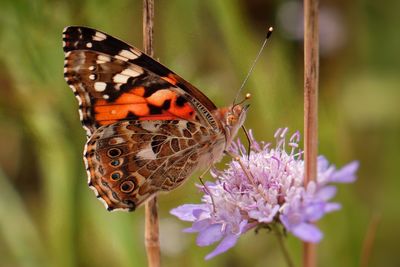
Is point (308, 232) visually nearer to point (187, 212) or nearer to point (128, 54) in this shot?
point (187, 212)

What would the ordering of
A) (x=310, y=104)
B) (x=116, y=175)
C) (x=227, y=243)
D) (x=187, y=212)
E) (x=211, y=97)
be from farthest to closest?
(x=211, y=97), (x=116, y=175), (x=187, y=212), (x=227, y=243), (x=310, y=104)

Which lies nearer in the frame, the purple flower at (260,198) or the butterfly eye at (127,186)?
the purple flower at (260,198)

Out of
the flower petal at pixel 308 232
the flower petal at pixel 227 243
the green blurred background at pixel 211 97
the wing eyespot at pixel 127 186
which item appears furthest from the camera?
the green blurred background at pixel 211 97

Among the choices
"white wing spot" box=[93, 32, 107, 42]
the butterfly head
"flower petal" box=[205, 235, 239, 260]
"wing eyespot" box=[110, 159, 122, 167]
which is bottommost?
"flower petal" box=[205, 235, 239, 260]

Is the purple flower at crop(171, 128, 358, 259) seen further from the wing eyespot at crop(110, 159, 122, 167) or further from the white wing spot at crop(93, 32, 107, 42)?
the white wing spot at crop(93, 32, 107, 42)

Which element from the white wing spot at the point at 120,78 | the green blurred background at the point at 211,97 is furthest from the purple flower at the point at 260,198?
the green blurred background at the point at 211,97

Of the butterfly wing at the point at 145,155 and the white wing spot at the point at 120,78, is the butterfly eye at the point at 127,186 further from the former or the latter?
the white wing spot at the point at 120,78

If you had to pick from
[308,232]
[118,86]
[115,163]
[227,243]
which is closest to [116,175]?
[115,163]

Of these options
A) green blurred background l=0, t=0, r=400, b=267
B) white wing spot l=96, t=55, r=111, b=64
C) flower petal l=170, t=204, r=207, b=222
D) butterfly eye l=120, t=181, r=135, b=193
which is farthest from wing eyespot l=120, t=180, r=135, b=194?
green blurred background l=0, t=0, r=400, b=267
